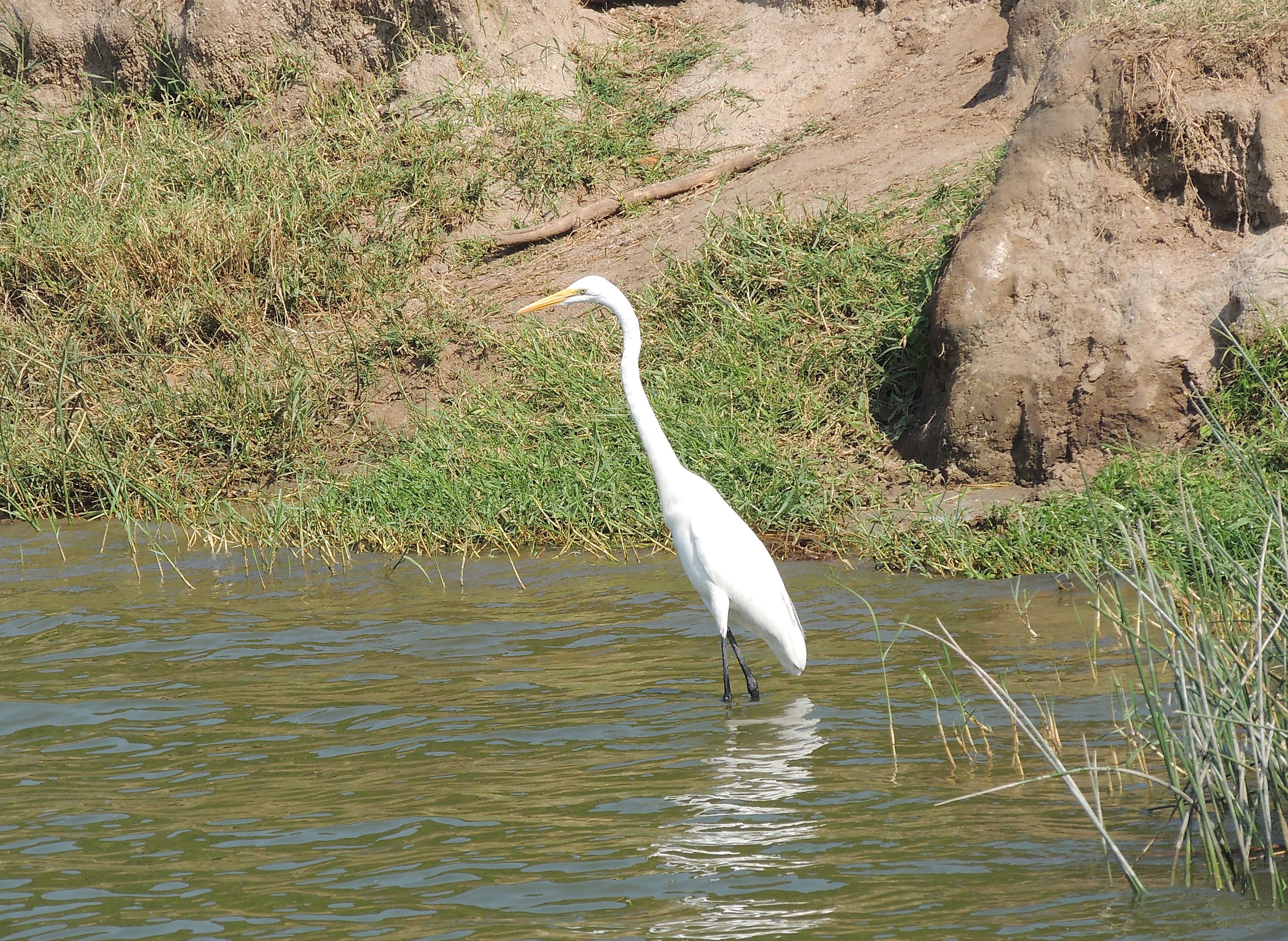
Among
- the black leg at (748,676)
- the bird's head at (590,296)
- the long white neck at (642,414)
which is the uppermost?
the bird's head at (590,296)

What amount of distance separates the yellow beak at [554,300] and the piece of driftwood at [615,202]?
4252 millimetres

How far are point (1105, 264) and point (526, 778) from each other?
4.03 meters

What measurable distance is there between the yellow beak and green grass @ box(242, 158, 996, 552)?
152cm

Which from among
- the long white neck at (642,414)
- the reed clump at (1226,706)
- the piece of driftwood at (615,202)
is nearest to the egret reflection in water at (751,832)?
the reed clump at (1226,706)

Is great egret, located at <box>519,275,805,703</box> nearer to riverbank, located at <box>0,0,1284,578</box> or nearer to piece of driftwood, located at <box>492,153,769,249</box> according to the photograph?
riverbank, located at <box>0,0,1284,578</box>

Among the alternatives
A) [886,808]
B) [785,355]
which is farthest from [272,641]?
[785,355]

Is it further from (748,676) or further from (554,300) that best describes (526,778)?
(554,300)

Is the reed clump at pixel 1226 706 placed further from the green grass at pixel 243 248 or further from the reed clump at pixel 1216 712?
the green grass at pixel 243 248

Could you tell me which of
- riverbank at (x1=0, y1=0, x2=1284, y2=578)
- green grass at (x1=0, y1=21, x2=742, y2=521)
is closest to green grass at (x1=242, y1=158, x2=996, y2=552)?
riverbank at (x1=0, y1=0, x2=1284, y2=578)

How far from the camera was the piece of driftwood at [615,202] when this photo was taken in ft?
30.6

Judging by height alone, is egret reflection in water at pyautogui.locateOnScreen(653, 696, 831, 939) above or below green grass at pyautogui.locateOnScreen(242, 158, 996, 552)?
below

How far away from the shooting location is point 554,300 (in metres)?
5.11

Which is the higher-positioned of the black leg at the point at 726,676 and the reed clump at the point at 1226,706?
the reed clump at the point at 1226,706

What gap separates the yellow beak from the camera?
5.00m
